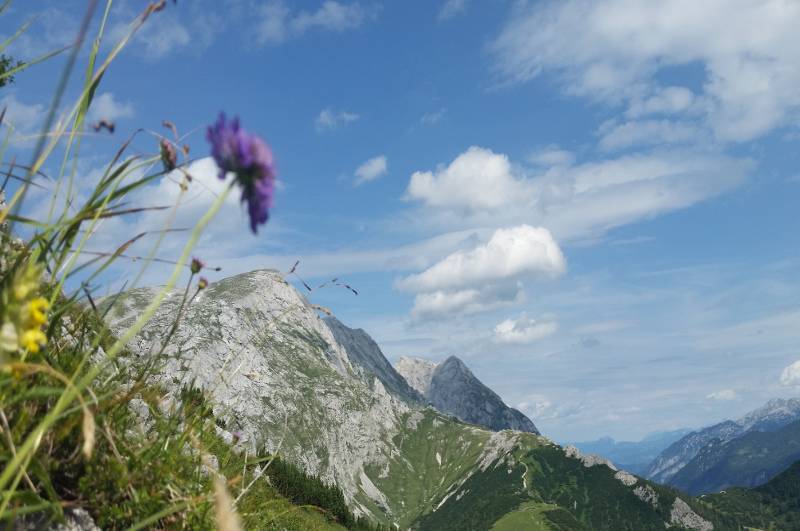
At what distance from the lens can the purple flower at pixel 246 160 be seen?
2.72 metres

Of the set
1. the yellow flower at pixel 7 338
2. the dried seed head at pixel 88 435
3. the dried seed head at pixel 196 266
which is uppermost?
the dried seed head at pixel 196 266

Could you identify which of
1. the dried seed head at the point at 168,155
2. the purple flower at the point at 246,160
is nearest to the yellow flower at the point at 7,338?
the purple flower at the point at 246,160

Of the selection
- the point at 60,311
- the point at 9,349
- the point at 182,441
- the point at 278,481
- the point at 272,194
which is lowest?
the point at 278,481

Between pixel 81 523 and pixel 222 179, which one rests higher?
pixel 222 179

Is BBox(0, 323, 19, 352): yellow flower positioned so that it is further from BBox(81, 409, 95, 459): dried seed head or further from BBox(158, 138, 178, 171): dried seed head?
BBox(158, 138, 178, 171): dried seed head

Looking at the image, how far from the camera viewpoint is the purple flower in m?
2.72

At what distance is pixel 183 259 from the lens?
2.91 meters

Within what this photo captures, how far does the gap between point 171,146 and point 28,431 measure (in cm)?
202

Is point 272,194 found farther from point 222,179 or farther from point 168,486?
point 168,486

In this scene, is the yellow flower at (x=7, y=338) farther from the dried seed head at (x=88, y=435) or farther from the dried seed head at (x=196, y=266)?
the dried seed head at (x=196, y=266)

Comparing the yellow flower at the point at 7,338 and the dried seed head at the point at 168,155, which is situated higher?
the dried seed head at the point at 168,155

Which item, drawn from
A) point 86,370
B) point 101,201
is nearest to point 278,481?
point 86,370

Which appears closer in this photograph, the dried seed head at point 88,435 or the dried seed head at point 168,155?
the dried seed head at point 88,435

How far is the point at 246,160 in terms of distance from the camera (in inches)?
107
